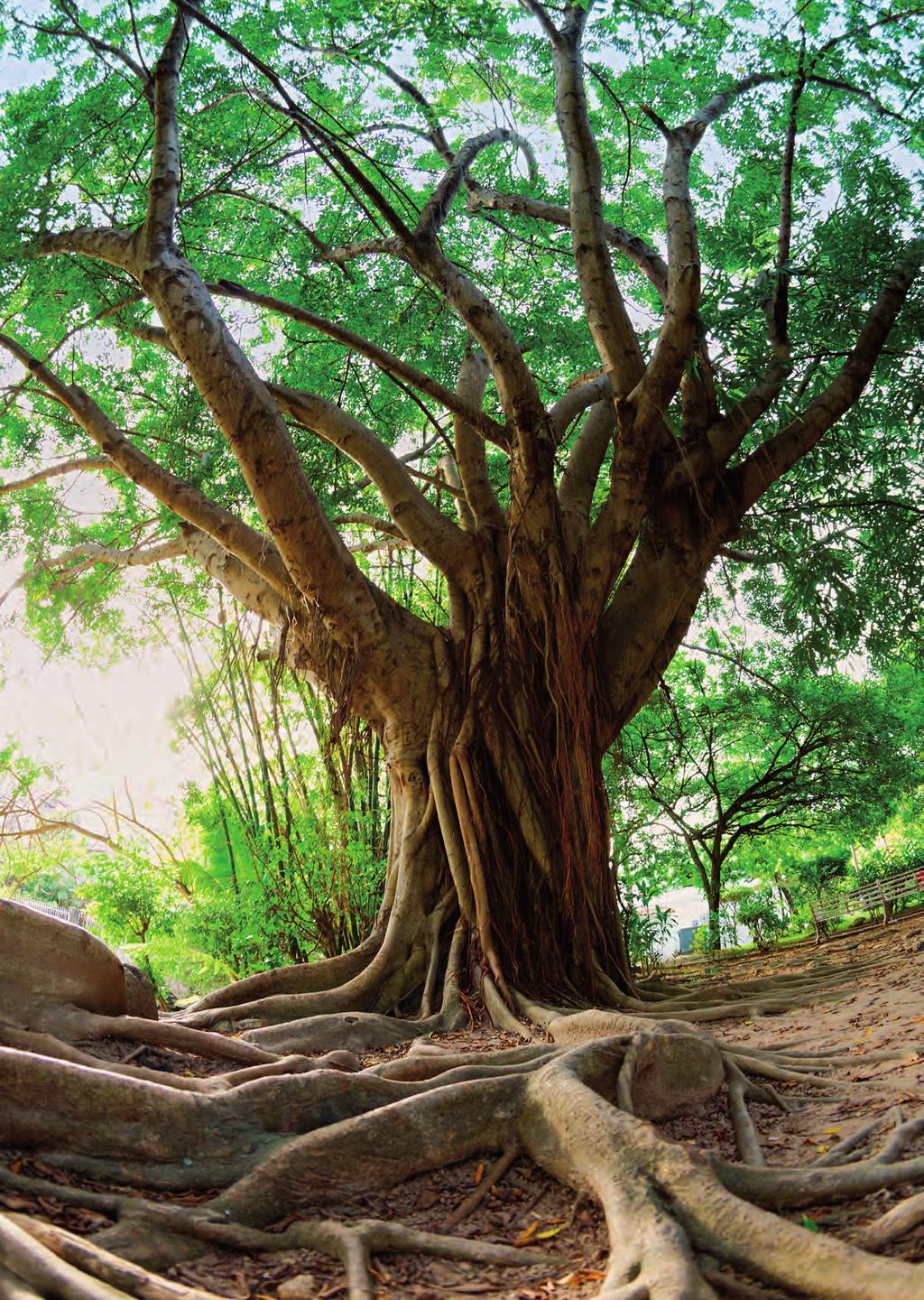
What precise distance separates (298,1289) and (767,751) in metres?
12.6

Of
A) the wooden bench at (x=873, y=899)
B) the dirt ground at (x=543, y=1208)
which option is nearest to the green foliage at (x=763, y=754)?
the wooden bench at (x=873, y=899)

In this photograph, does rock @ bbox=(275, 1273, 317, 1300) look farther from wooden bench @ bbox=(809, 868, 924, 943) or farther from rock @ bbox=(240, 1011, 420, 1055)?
wooden bench @ bbox=(809, 868, 924, 943)

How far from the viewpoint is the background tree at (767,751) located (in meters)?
11.8

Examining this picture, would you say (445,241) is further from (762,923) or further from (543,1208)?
(762,923)

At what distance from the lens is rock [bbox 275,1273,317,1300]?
1.99 meters

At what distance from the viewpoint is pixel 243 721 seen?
311 inches

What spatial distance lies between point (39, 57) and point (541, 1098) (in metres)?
6.00

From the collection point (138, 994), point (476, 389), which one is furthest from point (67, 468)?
point (138, 994)

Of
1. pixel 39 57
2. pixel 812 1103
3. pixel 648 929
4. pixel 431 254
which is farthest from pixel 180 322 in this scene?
pixel 648 929

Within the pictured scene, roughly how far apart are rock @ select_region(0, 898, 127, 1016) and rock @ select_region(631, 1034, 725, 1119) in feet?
6.10

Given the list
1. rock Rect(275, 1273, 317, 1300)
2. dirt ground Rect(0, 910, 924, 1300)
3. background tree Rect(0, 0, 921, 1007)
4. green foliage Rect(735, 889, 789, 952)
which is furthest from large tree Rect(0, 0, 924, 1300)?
green foliage Rect(735, 889, 789, 952)

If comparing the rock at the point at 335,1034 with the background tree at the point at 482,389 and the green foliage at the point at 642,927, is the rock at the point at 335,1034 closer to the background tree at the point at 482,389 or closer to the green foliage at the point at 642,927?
the background tree at the point at 482,389

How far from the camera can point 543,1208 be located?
255cm

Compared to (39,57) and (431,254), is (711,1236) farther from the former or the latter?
(39,57)
